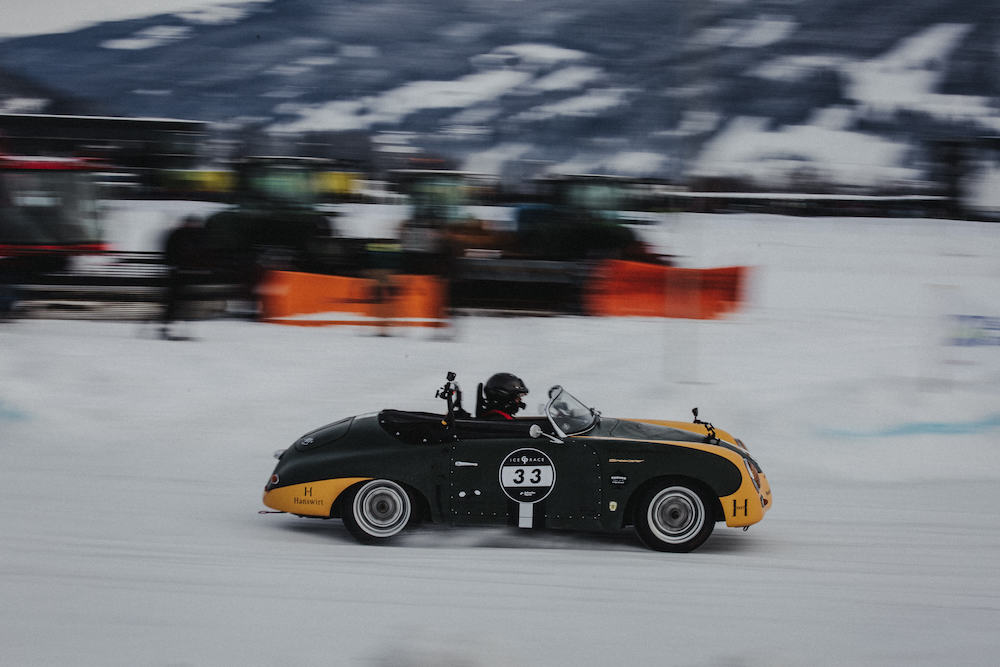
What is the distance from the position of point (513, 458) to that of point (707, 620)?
1417 mm

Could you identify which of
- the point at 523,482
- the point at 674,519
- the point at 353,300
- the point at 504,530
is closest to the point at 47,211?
the point at 353,300

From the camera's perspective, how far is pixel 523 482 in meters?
5.44

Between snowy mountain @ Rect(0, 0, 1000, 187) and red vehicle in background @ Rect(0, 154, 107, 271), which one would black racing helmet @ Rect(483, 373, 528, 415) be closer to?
snowy mountain @ Rect(0, 0, 1000, 187)

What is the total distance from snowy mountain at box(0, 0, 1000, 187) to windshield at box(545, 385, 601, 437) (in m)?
5.09

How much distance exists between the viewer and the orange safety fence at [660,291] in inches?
480

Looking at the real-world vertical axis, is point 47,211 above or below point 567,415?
above

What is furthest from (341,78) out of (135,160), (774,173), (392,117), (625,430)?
(625,430)

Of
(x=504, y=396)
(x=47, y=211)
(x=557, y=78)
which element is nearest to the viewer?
(x=504, y=396)

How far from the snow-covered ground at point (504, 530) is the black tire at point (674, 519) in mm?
93

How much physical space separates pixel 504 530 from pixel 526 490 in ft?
2.23

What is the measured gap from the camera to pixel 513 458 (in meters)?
5.46

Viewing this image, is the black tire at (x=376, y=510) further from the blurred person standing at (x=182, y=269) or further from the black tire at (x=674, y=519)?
the blurred person standing at (x=182, y=269)

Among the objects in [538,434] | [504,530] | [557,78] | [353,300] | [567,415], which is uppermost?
[557,78]

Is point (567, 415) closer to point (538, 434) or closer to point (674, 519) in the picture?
point (538, 434)
